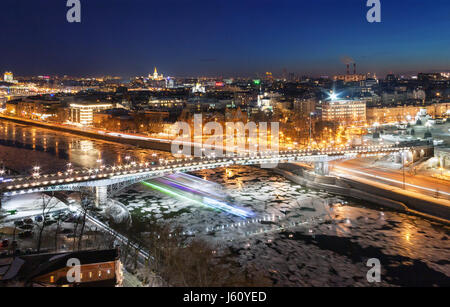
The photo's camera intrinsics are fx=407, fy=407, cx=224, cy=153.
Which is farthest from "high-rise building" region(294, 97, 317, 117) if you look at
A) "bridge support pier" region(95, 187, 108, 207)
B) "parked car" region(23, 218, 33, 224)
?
"parked car" region(23, 218, 33, 224)

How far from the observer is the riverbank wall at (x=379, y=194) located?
482 inches

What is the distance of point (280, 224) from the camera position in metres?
11.8

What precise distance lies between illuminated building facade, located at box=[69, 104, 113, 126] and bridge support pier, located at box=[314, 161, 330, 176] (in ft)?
97.6

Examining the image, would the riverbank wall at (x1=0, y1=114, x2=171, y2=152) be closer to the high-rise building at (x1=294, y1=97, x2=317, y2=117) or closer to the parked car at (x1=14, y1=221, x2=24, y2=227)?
the parked car at (x1=14, y1=221, x2=24, y2=227)

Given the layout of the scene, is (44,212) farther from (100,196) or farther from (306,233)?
(306,233)

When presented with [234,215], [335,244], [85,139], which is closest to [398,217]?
[335,244]

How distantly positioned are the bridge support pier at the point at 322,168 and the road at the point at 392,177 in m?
0.44

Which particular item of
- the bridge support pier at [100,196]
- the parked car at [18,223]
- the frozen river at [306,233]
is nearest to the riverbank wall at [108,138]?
the frozen river at [306,233]

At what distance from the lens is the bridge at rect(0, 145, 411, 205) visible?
11.8 meters

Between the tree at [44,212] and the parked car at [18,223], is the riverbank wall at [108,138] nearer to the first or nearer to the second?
the tree at [44,212]

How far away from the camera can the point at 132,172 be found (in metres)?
13.5

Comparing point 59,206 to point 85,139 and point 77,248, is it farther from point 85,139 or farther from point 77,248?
point 85,139

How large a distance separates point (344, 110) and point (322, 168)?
23080 millimetres
